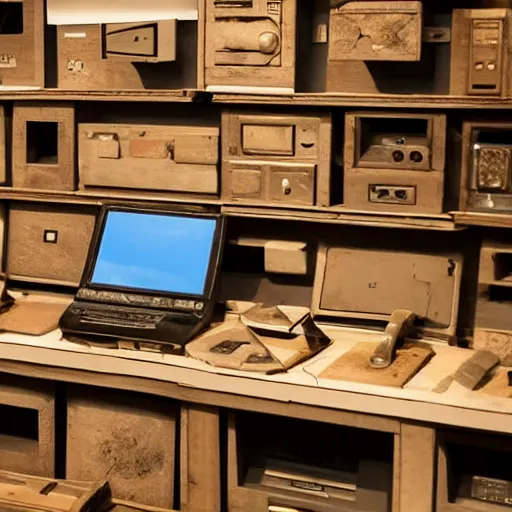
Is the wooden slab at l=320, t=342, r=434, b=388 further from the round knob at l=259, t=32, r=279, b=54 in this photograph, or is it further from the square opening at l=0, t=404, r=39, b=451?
the square opening at l=0, t=404, r=39, b=451

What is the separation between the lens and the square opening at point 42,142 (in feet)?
11.1

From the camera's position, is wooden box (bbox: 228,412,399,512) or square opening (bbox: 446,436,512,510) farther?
wooden box (bbox: 228,412,399,512)

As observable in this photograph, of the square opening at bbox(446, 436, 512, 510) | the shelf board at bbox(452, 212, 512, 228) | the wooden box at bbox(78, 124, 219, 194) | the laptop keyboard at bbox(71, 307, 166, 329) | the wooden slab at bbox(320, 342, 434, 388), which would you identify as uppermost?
the wooden box at bbox(78, 124, 219, 194)

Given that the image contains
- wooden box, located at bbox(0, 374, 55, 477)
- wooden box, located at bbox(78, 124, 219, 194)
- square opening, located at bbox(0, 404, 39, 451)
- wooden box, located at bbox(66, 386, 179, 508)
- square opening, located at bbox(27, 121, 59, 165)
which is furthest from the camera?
square opening, located at bbox(0, 404, 39, 451)

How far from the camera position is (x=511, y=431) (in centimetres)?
243

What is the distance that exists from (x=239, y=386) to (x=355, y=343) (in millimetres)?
485

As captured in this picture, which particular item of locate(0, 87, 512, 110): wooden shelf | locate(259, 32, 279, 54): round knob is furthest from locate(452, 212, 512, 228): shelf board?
locate(259, 32, 279, 54): round knob

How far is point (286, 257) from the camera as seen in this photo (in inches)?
126

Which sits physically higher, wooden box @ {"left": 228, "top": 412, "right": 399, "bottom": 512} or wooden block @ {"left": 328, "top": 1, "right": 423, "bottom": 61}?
wooden block @ {"left": 328, "top": 1, "right": 423, "bottom": 61}

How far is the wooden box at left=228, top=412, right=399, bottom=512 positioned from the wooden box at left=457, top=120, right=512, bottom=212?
77 cm

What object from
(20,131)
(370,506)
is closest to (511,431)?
(370,506)

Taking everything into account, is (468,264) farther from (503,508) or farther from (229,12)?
(229,12)

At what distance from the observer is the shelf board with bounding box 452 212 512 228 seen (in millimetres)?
2832

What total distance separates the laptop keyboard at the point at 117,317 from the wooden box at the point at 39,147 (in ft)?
1.78
